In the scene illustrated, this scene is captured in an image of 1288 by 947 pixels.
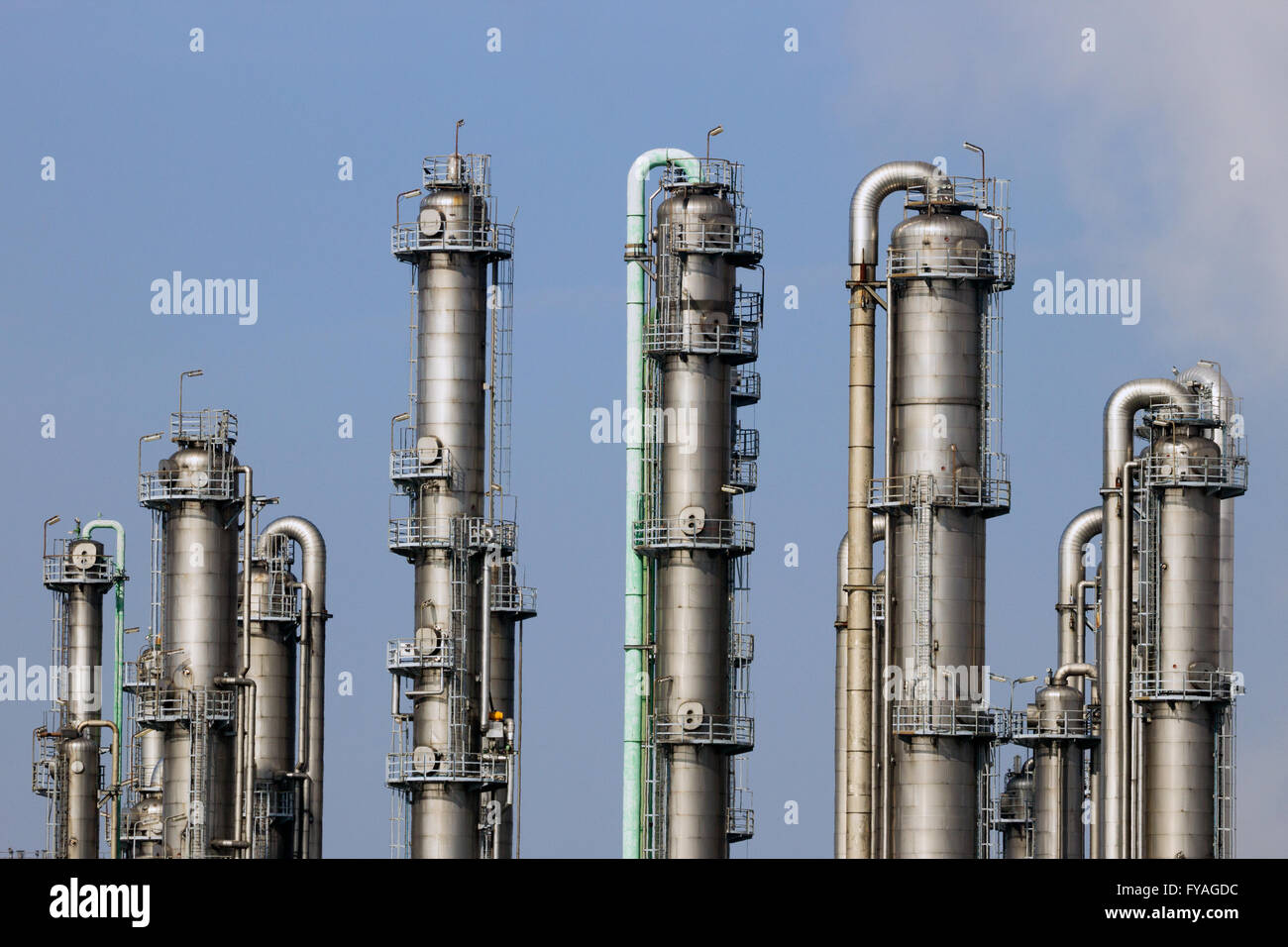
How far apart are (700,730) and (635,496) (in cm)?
661

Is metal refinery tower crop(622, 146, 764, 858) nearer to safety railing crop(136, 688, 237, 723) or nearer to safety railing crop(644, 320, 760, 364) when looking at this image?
safety railing crop(644, 320, 760, 364)

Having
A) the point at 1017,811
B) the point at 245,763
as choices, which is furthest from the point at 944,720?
the point at 1017,811

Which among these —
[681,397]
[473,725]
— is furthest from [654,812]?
[681,397]

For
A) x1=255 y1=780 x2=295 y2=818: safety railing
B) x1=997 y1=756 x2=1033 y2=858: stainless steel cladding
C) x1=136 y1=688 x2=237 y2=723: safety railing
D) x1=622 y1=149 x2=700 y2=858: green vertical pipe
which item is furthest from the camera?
x1=997 y1=756 x2=1033 y2=858: stainless steel cladding

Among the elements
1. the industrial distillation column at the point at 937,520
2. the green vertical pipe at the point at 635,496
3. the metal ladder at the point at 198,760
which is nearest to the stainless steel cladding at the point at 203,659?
the metal ladder at the point at 198,760

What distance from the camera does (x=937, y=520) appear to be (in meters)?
66.6

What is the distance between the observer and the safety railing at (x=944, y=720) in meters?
65.6

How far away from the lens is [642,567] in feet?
243

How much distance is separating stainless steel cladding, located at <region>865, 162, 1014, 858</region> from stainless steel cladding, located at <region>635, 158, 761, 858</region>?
6704mm

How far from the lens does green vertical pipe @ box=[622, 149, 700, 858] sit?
239ft

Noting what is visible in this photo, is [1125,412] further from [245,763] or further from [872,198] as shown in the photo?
[245,763]

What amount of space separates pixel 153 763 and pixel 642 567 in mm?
26179

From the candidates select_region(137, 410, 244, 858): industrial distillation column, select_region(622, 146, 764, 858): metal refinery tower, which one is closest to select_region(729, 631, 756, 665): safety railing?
select_region(622, 146, 764, 858): metal refinery tower
